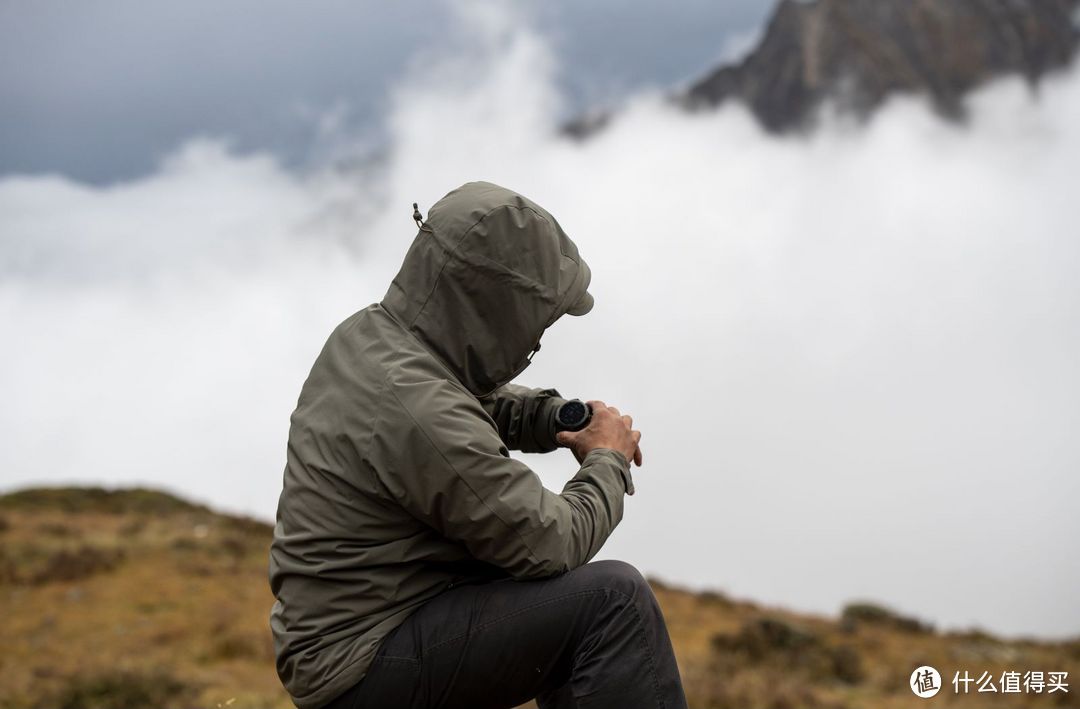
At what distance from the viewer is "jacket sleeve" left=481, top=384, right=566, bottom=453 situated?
357cm

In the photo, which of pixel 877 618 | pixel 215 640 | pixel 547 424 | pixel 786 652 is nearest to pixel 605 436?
pixel 547 424

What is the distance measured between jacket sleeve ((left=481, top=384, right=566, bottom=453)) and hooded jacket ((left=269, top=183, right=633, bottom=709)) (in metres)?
0.50

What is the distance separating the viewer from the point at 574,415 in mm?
3330

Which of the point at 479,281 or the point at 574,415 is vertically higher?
the point at 479,281

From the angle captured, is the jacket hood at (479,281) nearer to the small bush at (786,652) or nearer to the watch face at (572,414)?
the watch face at (572,414)

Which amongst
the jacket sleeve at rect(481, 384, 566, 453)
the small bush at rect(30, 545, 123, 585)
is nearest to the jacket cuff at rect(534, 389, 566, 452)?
the jacket sleeve at rect(481, 384, 566, 453)

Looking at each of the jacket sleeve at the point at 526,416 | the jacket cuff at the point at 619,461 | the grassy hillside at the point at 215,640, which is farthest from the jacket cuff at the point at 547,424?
the grassy hillside at the point at 215,640

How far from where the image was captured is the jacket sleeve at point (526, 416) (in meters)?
3.57

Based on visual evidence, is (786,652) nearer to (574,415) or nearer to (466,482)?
(574,415)

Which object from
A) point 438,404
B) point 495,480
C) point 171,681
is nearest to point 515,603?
point 495,480

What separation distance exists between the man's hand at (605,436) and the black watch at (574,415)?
0.07 ft

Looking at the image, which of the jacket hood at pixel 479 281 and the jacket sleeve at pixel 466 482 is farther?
the jacket hood at pixel 479 281

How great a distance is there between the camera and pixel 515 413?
12.0ft

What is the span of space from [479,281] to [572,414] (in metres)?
0.66
